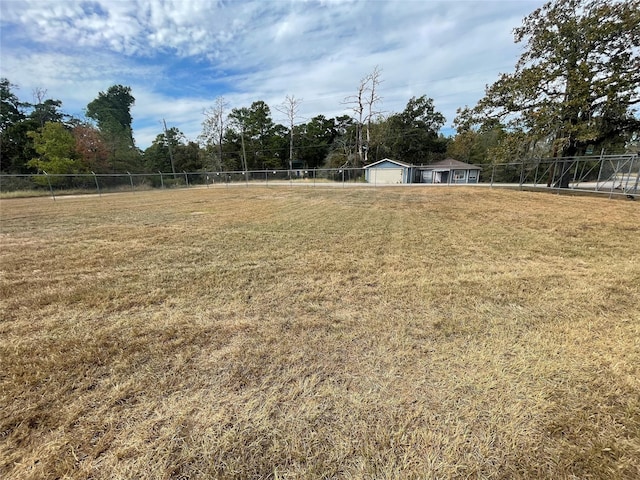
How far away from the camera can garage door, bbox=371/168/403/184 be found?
3078 centimetres

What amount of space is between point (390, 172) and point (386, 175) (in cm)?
54

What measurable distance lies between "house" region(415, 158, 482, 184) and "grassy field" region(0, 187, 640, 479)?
98.0 feet

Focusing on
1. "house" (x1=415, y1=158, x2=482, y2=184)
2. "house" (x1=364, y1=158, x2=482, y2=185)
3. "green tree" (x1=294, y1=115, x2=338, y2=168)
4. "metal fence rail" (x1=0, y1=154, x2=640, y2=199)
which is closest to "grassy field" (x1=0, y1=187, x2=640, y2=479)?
"metal fence rail" (x1=0, y1=154, x2=640, y2=199)

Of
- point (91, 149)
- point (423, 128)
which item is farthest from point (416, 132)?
point (91, 149)

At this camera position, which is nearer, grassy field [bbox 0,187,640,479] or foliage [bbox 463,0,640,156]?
grassy field [bbox 0,187,640,479]

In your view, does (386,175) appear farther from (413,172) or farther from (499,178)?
(499,178)

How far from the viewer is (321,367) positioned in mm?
1888

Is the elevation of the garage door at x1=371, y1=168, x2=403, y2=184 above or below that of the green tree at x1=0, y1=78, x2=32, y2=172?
below

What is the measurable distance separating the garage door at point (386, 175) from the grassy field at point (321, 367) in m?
27.9

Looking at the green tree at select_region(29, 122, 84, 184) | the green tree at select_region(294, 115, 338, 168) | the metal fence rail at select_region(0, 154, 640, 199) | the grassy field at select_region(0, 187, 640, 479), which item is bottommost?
the grassy field at select_region(0, 187, 640, 479)

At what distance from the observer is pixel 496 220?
7141 millimetres

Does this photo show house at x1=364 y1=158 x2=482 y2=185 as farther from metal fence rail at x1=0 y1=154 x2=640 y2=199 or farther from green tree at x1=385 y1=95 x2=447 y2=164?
green tree at x1=385 y1=95 x2=447 y2=164

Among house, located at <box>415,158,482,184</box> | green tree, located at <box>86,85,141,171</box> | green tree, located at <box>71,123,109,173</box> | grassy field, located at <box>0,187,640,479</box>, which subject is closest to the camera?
grassy field, located at <box>0,187,640,479</box>

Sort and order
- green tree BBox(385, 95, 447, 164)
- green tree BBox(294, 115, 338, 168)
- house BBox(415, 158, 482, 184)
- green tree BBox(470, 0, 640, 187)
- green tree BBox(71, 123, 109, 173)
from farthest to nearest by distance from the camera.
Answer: green tree BBox(294, 115, 338, 168), green tree BBox(385, 95, 447, 164), house BBox(415, 158, 482, 184), green tree BBox(71, 123, 109, 173), green tree BBox(470, 0, 640, 187)
